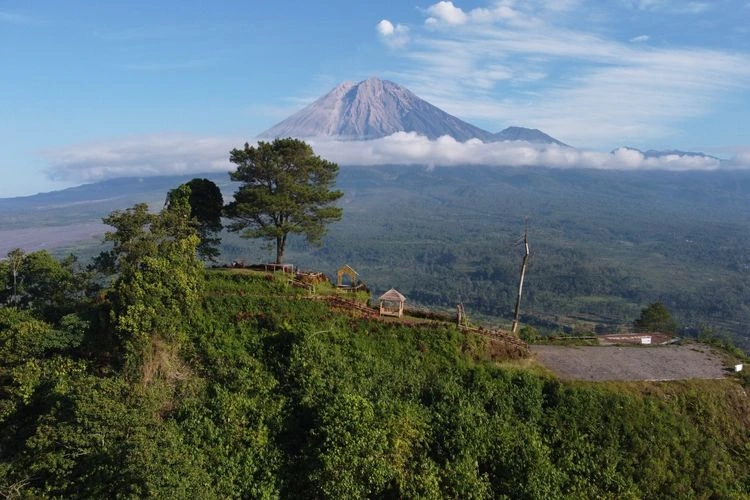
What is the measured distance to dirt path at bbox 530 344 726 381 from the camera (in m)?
18.7

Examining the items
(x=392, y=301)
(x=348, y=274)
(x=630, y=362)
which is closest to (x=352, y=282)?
(x=348, y=274)

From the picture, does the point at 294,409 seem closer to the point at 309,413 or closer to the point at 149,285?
the point at 309,413

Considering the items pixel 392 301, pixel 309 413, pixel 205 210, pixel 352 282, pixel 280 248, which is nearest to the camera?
pixel 309 413

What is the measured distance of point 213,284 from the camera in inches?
810

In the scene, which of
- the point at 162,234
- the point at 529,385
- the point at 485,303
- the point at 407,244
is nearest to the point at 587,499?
the point at 529,385

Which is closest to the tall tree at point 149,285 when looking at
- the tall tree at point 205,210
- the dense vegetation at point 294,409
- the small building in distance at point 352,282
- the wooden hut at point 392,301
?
the dense vegetation at point 294,409

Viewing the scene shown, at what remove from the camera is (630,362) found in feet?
65.1

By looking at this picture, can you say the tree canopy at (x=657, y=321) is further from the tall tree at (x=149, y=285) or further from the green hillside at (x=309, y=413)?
the tall tree at (x=149, y=285)

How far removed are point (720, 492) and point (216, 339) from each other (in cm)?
1526

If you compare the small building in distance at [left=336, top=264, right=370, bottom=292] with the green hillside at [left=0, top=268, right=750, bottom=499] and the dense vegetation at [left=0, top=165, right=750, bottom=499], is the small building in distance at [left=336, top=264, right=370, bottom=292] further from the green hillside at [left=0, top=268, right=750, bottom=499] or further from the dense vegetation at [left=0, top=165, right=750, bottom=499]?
the green hillside at [left=0, top=268, right=750, bottom=499]

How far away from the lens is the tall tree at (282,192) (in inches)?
947

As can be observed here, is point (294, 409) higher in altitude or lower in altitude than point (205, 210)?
lower

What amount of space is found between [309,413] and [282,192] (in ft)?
38.0

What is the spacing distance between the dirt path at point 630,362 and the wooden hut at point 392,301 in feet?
16.8
